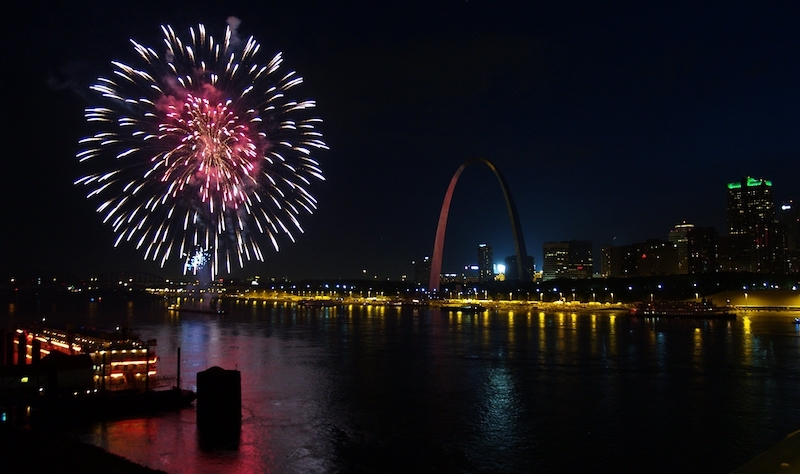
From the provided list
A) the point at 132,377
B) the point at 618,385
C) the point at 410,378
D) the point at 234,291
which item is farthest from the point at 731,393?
the point at 234,291

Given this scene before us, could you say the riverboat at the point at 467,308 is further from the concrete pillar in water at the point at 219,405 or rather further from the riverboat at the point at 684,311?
the concrete pillar in water at the point at 219,405

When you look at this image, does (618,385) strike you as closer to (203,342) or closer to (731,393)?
(731,393)

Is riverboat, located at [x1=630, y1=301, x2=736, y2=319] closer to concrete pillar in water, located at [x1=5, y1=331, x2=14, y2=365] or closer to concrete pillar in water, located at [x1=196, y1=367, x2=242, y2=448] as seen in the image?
concrete pillar in water, located at [x1=196, y1=367, x2=242, y2=448]

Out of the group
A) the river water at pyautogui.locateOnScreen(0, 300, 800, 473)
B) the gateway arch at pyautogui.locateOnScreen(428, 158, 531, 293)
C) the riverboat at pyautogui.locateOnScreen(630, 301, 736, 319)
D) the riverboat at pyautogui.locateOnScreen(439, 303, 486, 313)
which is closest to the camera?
the river water at pyautogui.locateOnScreen(0, 300, 800, 473)

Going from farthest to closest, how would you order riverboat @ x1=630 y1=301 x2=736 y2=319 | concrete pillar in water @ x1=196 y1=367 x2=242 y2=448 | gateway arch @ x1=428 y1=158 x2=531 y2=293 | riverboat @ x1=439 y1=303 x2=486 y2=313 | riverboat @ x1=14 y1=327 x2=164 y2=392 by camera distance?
1. riverboat @ x1=439 y1=303 x2=486 y2=313
2. gateway arch @ x1=428 y1=158 x2=531 y2=293
3. riverboat @ x1=630 y1=301 x2=736 y2=319
4. riverboat @ x1=14 y1=327 x2=164 y2=392
5. concrete pillar in water @ x1=196 y1=367 x2=242 y2=448

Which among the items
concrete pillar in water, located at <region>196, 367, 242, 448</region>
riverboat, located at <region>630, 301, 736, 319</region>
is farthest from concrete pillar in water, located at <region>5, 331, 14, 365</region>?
riverboat, located at <region>630, 301, 736, 319</region>

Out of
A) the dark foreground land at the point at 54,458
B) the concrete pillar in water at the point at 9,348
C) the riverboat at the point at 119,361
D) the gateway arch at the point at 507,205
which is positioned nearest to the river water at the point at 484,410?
the riverboat at the point at 119,361
